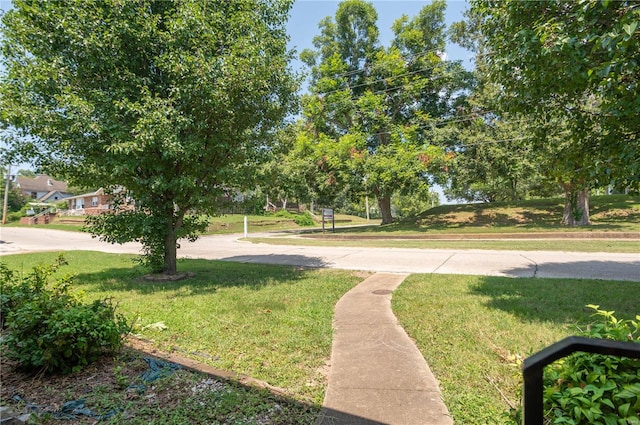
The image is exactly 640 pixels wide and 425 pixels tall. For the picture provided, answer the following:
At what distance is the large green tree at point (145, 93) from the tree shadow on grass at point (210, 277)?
110 centimetres

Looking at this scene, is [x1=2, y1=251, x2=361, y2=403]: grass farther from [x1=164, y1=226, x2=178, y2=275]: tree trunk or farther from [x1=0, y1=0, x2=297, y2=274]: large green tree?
[x1=0, y1=0, x2=297, y2=274]: large green tree

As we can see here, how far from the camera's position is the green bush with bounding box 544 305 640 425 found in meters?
1.37

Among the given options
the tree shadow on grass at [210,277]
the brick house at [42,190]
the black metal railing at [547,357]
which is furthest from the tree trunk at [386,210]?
the brick house at [42,190]

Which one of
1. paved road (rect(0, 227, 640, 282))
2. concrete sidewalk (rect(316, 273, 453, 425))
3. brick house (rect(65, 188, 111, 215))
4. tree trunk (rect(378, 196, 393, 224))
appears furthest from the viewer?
brick house (rect(65, 188, 111, 215))

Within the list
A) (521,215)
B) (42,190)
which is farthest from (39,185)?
(521,215)

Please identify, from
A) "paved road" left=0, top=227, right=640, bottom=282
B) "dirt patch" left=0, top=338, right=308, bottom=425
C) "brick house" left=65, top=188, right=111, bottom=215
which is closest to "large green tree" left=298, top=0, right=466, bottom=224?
"paved road" left=0, top=227, right=640, bottom=282

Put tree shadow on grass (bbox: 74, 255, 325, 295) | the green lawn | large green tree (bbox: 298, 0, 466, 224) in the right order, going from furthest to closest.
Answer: large green tree (bbox: 298, 0, 466, 224), tree shadow on grass (bbox: 74, 255, 325, 295), the green lawn

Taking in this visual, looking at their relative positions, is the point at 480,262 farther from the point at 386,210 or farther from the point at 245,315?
the point at 386,210

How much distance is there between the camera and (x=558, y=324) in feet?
15.3

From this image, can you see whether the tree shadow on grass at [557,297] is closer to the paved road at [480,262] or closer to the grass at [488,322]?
the grass at [488,322]

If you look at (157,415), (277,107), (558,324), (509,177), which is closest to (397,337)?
(558,324)

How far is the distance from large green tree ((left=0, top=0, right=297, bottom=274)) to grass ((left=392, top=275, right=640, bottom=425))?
4.88 metres

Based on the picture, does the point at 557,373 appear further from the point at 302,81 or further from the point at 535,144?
the point at 302,81

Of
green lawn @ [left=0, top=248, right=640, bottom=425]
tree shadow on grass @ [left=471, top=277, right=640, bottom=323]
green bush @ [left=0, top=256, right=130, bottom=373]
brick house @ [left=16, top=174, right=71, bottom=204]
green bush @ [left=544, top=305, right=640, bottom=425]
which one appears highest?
brick house @ [left=16, top=174, right=71, bottom=204]
